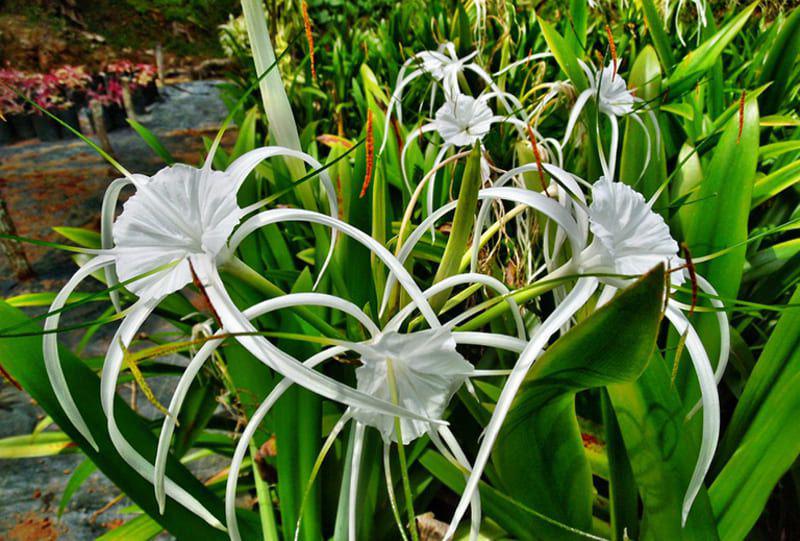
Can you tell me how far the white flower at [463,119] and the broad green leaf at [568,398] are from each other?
1.21ft

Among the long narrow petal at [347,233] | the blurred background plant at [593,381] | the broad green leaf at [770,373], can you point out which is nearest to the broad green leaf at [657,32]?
the blurred background plant at [593,381]

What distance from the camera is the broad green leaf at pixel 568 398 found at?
1.22ft

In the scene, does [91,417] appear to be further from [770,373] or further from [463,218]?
[770,373]

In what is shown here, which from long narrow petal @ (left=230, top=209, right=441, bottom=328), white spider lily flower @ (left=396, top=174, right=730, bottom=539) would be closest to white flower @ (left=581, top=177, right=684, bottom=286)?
white spider lily flower @ (left=396, top=174, right=730, bottom=539)

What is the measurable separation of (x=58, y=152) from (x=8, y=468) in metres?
4.31

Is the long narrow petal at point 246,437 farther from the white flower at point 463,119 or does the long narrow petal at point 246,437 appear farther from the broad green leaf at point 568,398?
the white flower at point 463,119

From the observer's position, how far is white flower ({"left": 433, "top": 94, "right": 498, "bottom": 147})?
0.71 metres

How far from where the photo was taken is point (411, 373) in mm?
367

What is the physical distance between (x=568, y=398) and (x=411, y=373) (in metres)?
0.20

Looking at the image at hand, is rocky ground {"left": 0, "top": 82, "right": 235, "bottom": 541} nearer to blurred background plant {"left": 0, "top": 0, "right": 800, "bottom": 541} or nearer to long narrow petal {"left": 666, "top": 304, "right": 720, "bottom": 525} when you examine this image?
blurred background plant {"left": 0, "top": 0, "right": 800, "bottom": 541}

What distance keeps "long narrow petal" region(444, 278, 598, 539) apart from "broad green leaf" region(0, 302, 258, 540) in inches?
13.4

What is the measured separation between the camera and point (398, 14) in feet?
7.37

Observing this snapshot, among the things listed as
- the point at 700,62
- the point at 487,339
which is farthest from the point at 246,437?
the point at 700,62

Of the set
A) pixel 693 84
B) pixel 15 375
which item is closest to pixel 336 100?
pixel 693 84
